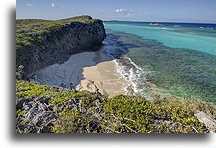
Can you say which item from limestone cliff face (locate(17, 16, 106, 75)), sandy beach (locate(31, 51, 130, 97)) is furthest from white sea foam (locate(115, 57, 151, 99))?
limestone cliff face (locate(17, 16, 106, 75))

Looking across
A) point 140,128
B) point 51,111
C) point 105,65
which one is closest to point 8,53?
point 51,111

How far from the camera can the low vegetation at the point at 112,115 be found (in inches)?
180

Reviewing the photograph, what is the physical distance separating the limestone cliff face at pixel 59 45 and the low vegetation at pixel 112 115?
25.1 ft

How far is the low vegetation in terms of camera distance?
180 inches

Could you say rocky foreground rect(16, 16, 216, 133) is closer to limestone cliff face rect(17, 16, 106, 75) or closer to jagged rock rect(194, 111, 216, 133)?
jagged rock rect(194, 111, 216, 133)

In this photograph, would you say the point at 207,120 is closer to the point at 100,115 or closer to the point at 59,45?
the point at 100,115

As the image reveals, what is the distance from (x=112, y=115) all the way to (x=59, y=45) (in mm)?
18734

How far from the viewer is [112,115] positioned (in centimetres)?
496

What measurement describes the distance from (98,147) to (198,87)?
1240 cm

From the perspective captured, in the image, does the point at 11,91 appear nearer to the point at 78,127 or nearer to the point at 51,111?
the point at 51,111

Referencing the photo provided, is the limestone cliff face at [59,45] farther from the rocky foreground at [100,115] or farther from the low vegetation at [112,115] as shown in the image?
the low vegetation at [112,115]

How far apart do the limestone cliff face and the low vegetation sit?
7658mm

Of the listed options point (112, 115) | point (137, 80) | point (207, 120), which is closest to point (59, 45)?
point (137, 80)

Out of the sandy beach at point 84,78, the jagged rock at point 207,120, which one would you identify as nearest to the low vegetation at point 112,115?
the jagged rock at point 207,120
